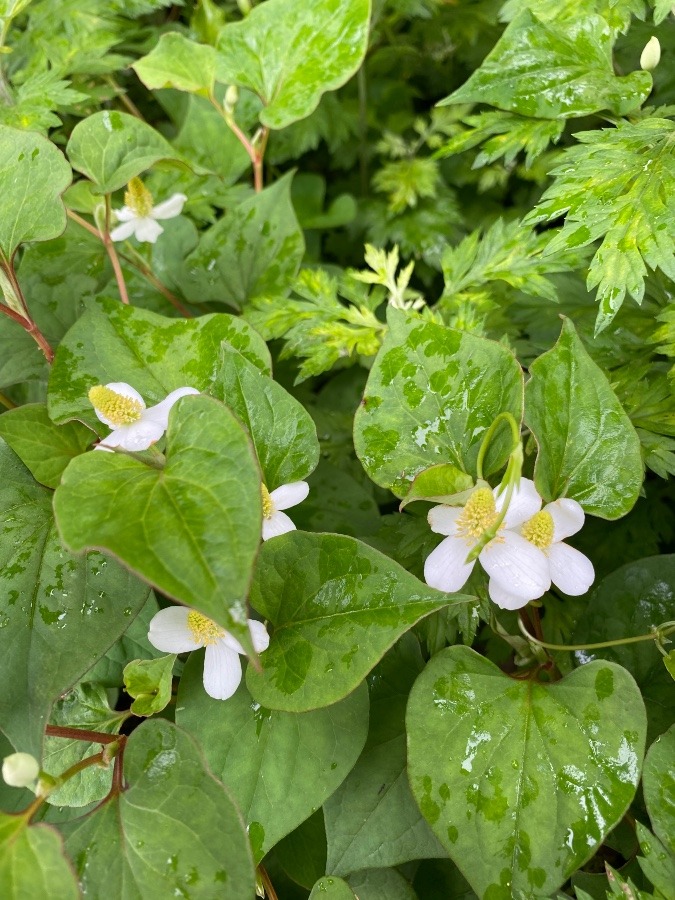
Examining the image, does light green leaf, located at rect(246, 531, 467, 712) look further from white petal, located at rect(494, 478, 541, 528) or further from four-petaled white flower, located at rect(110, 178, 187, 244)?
four-petaled white flower, located at rect(110, 178, 187, 244)

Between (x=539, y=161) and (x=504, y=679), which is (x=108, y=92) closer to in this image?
(x=539, y=161)

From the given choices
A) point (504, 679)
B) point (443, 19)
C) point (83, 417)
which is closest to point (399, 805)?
point (504, 679)

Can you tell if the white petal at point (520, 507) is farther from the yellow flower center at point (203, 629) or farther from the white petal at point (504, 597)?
the yellow flower center at point (203, 629)

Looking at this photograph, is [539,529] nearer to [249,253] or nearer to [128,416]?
[128,416]

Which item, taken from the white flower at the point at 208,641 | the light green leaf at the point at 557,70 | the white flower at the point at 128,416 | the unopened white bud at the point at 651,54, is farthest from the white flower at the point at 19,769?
the unopened white bud at the point at 651,54

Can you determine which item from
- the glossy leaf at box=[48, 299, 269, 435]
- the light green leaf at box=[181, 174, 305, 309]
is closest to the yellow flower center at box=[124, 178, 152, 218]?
the light green leaf at box=[181, 174, 305, 309]

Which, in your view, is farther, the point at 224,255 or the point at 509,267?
the point at 224,255
